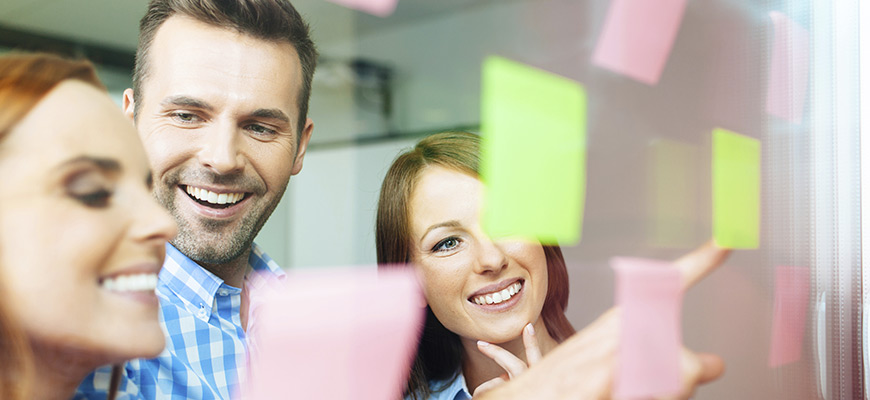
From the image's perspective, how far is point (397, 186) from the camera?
1.31m

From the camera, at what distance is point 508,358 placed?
1366mm

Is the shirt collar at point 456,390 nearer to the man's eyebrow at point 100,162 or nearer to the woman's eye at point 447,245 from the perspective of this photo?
the woman's eye at point 447,245

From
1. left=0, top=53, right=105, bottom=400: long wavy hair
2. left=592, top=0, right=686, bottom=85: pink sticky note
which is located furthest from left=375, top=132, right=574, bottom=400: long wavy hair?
left=592, top=0, right=686, bottom=85: pink sticky note

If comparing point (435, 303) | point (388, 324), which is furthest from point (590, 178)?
point (388, 324)

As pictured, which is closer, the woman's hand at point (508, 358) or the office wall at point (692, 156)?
the woman's hand at point (508, 358)

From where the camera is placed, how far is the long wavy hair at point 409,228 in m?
1.28

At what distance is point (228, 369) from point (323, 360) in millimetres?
155

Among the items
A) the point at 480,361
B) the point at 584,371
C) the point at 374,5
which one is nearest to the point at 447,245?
the point at 480,361

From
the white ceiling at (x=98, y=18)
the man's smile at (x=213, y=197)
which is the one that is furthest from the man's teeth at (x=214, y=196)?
the white ceiling at (x=98, y=18)

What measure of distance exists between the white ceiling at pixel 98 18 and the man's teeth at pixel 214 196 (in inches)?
8.3

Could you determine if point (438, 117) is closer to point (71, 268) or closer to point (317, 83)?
point (317, 83)

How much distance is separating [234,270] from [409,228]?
1.27 feet

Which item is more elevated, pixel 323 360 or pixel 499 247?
pixel 499 247

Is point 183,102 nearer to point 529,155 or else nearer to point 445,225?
point 445,225
